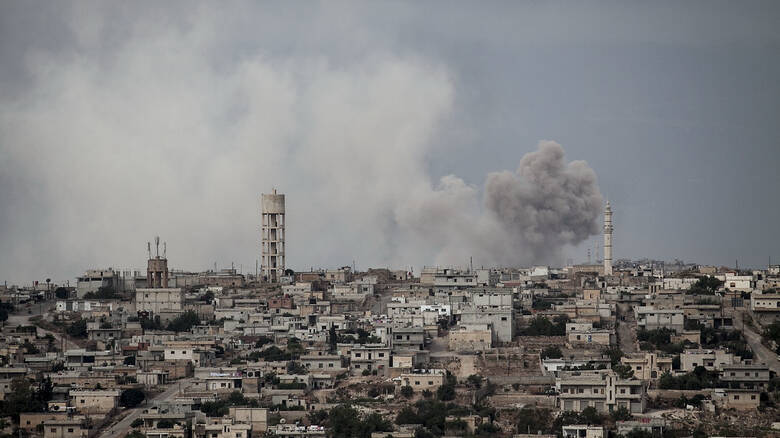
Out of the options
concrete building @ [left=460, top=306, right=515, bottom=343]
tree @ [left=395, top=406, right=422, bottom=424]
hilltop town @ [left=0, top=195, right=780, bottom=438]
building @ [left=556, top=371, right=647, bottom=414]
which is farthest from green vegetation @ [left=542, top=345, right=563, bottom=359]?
tree @ [left=395, top=406, right=422, bottom=424]

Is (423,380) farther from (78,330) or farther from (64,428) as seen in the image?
(78,330)

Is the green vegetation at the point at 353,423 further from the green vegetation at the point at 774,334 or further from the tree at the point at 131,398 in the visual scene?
the green vegetation at the point at 774,334

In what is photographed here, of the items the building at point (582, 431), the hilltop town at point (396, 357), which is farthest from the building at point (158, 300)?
the building at point (582, 431)

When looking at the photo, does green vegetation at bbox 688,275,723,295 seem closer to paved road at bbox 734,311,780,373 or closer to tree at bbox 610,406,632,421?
paved road at bbox 734,311,780,373

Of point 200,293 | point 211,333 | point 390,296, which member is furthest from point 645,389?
point 200,293

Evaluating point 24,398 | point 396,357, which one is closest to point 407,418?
point 396,357

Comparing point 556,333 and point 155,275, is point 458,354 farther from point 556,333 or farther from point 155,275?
point 155,275
